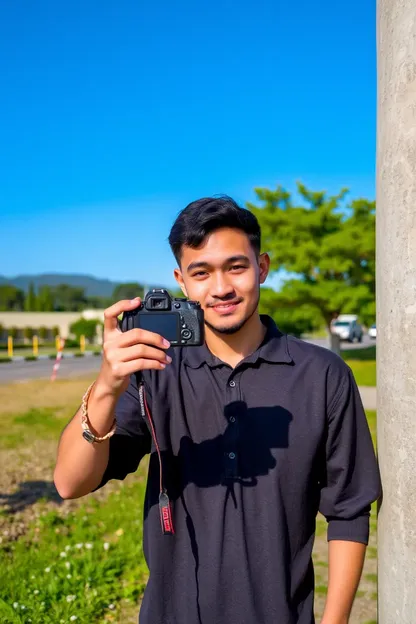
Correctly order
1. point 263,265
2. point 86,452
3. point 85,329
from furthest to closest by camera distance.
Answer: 1. point 85,329
2. point 263,265
3. point 86,452

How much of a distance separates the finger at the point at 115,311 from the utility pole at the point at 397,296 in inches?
25.2

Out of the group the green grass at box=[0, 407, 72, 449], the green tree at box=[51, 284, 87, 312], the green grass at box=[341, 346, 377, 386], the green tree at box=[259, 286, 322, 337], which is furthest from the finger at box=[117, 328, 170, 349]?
the green tree at box=[51, 284, 87, 312]

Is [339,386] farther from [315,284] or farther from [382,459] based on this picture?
[315,284]

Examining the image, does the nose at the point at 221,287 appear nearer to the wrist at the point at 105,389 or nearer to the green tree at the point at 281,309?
the wrist at the point at 105,389

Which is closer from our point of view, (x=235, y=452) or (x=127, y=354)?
(x=127, y=354)

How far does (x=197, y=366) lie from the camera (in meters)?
1.66

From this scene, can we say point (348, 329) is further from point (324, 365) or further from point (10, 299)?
point (10, 299)

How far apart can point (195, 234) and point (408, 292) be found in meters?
0.61

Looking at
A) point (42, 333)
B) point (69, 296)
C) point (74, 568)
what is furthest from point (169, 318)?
point (69, 296)

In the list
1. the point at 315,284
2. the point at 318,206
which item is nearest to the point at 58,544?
the point at 315,284

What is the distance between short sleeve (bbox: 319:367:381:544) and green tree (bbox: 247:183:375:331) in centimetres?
1682

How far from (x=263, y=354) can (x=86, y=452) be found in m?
0.55

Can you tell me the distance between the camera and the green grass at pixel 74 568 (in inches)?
130

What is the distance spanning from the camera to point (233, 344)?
1.68m
